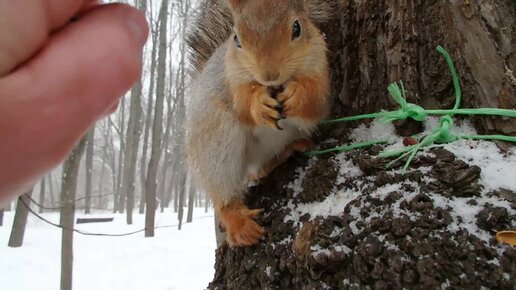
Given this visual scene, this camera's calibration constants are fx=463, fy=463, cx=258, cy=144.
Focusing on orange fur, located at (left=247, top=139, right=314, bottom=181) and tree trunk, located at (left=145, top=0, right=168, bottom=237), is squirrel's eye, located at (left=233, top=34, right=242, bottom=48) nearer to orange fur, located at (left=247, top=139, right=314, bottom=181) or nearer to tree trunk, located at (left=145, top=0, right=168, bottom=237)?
orange fur, located at (left=247, top=139, right=314, bottom=181)

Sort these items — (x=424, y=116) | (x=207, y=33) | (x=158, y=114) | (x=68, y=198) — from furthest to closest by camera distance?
(x=158, y=114) < (x=68, y=198) < (x=207, y=33) < (x=424, y=116)

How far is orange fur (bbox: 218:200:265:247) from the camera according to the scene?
0.98 meters

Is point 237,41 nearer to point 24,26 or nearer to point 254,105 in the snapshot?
point 254,105

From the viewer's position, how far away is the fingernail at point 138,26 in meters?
0.50

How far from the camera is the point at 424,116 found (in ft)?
3.12

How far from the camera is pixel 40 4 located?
0.44 metres

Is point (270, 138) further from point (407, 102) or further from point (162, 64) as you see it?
point (162, 64)

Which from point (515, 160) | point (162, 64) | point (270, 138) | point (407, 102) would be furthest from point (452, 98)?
point (162, 64)

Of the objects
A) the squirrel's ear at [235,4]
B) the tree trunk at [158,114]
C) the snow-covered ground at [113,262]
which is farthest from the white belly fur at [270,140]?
the tree trunk at [158,114]

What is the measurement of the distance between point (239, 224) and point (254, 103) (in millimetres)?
272

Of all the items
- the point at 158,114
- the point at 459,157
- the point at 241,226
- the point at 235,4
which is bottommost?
the point at 241,226

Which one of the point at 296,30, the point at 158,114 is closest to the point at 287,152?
the point at 296,30

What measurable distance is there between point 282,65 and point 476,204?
488mm

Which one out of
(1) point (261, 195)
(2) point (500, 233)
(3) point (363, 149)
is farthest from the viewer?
(1) point (261, 195)
